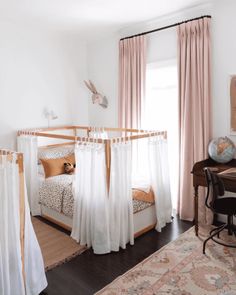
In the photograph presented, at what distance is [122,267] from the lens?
240 centimetres

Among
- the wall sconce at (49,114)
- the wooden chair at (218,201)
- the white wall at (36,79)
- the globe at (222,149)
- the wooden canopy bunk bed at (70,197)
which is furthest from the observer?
the wall sconce at (49,114)

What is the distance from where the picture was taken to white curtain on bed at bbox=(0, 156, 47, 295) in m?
1.79

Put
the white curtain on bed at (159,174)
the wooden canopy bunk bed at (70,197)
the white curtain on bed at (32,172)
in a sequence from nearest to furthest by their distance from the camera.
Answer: the wooden canopy bunk bed at (70,197)
the white curtain on bed at (159,174)
the white curtain on bed at (32,172)

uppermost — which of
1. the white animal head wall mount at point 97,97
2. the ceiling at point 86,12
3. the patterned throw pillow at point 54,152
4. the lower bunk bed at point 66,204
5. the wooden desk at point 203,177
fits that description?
the ceiling at point 86,12

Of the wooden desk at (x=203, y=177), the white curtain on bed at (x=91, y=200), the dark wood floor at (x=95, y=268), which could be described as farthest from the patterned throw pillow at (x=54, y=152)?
the wooden desk at (x=203, y=177)

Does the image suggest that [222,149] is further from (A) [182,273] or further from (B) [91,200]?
(B) [91,200]

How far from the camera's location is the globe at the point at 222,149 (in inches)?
118

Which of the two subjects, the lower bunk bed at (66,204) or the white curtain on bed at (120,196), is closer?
the white curtain on bed at (120,196)

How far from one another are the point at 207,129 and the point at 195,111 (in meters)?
0.28

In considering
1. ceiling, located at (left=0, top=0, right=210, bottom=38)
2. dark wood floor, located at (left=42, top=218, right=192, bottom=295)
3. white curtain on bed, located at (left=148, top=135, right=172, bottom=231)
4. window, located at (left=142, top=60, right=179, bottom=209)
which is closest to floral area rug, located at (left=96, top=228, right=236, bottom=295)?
dark wood floor, located at (left=42, top=218, right=192, bottom=295)

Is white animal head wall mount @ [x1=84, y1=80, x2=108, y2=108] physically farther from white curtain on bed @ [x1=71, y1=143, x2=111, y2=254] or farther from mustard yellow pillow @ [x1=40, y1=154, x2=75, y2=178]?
white curtain on bed @ [x1=71, y1=143, x2=111, y2=254]

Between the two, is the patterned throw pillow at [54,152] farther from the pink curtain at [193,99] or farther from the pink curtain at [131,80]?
the pink curtain at [193,99]

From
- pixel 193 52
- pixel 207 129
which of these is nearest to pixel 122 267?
pixel 207 129

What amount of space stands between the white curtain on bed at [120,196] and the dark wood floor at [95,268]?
6.5 inches
